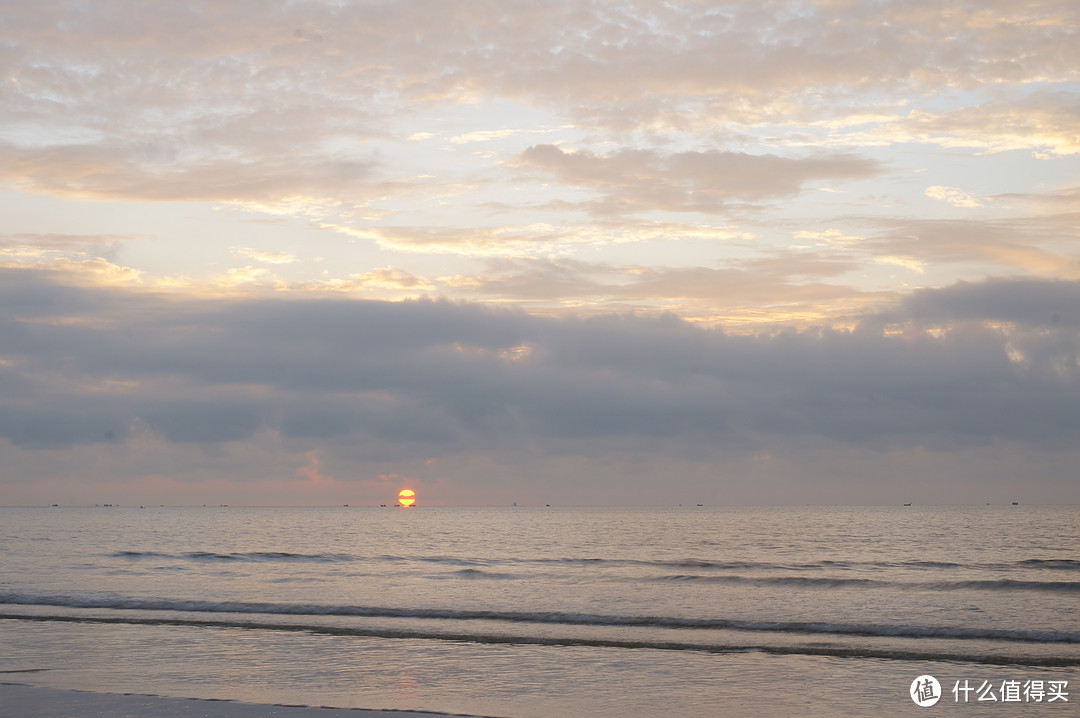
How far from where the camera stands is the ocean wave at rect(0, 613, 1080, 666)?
22203 mm

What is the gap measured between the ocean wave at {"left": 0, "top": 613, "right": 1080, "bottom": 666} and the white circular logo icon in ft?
10.3

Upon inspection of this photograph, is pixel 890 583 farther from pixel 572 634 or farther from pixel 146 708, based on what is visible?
pixel 146 708

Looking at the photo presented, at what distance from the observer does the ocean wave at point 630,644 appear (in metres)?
22.2

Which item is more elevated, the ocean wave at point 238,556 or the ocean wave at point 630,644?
the ocean wave at point 630,644

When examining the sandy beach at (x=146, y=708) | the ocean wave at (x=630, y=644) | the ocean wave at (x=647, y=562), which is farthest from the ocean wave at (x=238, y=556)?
the sandy beach at (x=146, y=708)

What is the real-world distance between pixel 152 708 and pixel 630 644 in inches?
566

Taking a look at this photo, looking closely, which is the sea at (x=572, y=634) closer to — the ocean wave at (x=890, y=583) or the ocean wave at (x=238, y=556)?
the ocean wave at (x=890, y=583)

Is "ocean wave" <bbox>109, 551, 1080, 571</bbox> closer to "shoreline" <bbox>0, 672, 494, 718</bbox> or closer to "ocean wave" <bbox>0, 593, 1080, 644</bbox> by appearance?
"ocean wave" <bbox>0, 593, 1080, 644</bbox>

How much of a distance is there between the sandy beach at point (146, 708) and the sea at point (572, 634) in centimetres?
74

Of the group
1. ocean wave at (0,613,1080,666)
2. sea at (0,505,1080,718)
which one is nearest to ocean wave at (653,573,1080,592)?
sea at (0,505,1080,718)

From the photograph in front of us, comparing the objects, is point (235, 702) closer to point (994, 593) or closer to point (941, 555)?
point (994, 593)

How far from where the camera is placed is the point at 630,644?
2456cm

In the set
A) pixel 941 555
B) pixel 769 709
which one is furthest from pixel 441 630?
pixel 941 555

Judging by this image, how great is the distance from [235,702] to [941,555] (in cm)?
5890
